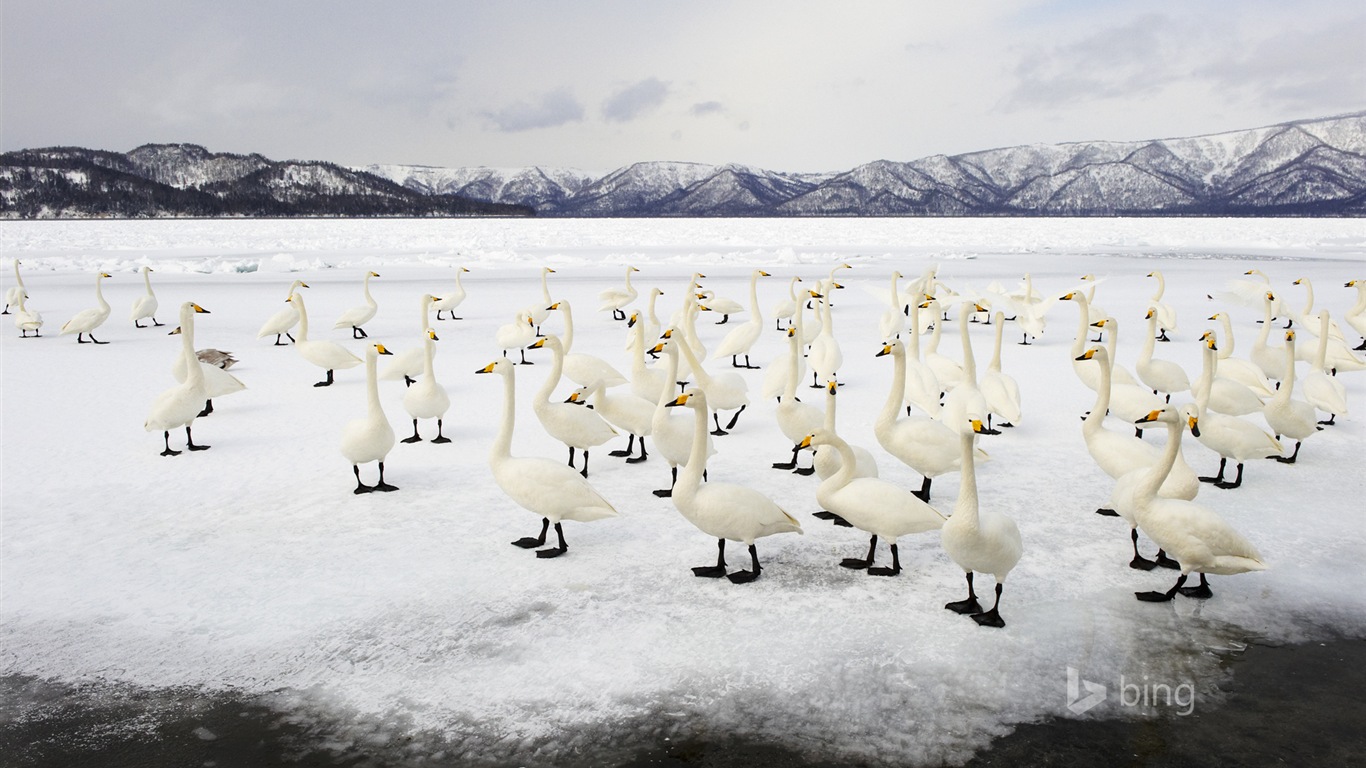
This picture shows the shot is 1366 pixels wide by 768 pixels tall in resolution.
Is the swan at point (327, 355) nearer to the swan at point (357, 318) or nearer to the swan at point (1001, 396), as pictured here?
the swan at point (357, 318)

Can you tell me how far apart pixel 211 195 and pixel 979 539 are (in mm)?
152823

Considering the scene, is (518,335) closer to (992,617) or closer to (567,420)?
(567,420)

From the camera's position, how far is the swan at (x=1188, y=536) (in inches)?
170

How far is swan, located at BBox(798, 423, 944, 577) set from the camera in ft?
15.5

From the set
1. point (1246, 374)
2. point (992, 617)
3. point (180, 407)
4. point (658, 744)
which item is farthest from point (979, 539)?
point (180, 407)

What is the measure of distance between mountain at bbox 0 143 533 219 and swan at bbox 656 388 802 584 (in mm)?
126285

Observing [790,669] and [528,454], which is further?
[528,454]

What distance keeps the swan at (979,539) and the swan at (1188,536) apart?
809mm

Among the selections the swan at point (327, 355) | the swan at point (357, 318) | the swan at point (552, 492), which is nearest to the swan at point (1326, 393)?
the swan at point (552, 492)

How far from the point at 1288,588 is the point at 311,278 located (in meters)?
24.8

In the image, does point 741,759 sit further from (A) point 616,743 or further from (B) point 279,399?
(B) point 279,399

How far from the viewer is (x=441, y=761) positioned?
3348 mm

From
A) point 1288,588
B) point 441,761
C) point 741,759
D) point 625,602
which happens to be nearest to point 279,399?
point 625,602

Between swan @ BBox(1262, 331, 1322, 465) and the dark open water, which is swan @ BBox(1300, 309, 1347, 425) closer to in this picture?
swan @ BBox(1262, 331, 1322, 465)
